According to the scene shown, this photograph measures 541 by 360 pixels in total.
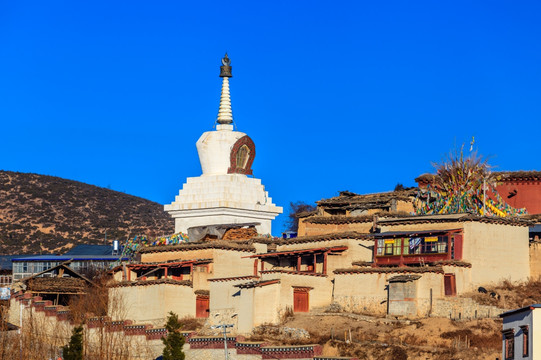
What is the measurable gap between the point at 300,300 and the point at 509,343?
74.1 feet

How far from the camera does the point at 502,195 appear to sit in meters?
85.7

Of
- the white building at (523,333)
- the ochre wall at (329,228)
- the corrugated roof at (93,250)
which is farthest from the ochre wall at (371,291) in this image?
the corrugated roof at (93,250)

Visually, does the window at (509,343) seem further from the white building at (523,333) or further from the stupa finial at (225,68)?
the stupa finial at (225,68)

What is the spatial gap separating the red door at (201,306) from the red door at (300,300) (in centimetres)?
731

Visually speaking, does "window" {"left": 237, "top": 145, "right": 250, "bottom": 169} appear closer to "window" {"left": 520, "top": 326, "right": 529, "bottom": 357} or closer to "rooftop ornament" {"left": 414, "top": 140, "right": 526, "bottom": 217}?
"rooftop ornament" {"left": 414, "top": 140, "right": 526, "bottom": 217}

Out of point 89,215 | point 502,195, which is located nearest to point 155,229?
point 89,215

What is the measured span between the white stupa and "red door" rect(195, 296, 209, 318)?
15.0 metres

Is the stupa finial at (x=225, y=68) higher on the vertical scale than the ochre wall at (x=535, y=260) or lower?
higher

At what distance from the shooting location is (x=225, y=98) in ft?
→ 320

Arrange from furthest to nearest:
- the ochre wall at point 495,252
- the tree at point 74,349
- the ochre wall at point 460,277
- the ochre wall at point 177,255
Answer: the ochre wall at point 177,255 < the ochre wall at point 495,252 < the ochre wall at point 460,277 < the tree at point 74,349

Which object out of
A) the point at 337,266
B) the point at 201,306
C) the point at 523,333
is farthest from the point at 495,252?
the point at 523,333

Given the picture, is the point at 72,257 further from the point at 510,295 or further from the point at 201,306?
the point at 510,295

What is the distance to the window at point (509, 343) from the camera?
161 feet

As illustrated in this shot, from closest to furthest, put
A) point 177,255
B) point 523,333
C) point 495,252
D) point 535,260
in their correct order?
point 523,333 → point 495,252 → point 535,260 → point 177,255
